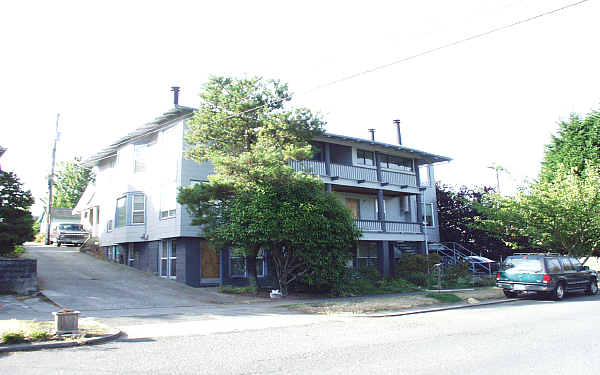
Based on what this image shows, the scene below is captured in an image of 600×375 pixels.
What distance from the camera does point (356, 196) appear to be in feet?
96.4

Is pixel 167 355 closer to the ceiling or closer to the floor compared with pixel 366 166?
closer to the floor

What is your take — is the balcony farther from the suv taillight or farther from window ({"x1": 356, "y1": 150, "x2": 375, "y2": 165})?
the suv taillight

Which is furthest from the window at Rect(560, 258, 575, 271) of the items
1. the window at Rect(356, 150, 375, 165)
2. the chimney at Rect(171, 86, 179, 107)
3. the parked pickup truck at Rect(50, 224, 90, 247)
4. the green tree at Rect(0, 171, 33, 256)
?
the parked pickup truck at Rect(50, 224, 90, 247)

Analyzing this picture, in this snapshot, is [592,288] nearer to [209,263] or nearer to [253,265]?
[253,265]

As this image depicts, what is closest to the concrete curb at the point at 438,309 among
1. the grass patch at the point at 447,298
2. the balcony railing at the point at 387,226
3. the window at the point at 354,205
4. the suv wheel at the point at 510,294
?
the suv wheel at the point at 510,294

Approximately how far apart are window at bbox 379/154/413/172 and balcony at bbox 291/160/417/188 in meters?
0.95

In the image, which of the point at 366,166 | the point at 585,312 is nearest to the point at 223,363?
the point at 585,312

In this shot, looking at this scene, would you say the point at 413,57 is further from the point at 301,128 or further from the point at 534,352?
the point at 301,128

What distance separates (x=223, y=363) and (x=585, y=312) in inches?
453

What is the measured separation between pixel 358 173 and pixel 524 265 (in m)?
10.1

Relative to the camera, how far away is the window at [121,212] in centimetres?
2556

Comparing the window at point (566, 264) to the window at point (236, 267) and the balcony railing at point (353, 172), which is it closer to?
the balcony railing at point (353, 172)

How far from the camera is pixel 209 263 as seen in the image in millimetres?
21891

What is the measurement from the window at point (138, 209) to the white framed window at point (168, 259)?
2.43 metres
